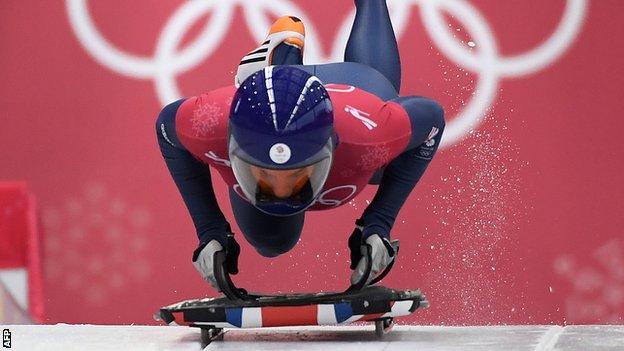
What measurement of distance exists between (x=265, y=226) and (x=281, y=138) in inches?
38.2

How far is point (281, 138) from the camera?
3.01m

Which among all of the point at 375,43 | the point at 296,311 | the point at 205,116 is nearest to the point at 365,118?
the point at 205,116

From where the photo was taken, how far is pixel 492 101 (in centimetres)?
523

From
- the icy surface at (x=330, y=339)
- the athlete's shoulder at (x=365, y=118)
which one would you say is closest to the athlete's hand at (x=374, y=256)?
the icy surface at (x=330, y=339)

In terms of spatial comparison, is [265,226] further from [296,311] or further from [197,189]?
[296,311]

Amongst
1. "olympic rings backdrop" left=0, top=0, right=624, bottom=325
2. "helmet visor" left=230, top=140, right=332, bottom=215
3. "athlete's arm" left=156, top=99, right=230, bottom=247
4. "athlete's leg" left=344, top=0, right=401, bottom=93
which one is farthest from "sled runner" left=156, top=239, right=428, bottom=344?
"olympic rings backdrop" left=0, top=0, right=624, bottom=325

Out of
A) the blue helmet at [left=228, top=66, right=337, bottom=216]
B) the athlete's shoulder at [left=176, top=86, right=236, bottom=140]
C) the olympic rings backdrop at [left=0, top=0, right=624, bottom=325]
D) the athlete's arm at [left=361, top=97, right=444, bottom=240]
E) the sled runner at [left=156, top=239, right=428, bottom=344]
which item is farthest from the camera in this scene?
the olympic rings backdrop at [left=0, top=0, right=624, bottom=325]

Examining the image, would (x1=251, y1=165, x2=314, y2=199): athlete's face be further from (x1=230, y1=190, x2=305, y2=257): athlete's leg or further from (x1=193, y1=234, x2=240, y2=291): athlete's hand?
(x1=230, y1=190, x2=305, y2=257): athlete's leg

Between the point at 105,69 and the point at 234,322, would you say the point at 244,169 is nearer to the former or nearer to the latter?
the point at 234,322

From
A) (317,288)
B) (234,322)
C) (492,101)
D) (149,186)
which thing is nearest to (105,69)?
(149,186)

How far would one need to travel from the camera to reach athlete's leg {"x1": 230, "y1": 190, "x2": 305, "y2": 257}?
12.9 feet

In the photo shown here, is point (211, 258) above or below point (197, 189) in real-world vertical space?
below

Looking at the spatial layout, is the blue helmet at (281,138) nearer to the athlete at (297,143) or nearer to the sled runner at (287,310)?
the athlete at (297,143)

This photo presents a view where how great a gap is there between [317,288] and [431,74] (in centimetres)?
107
